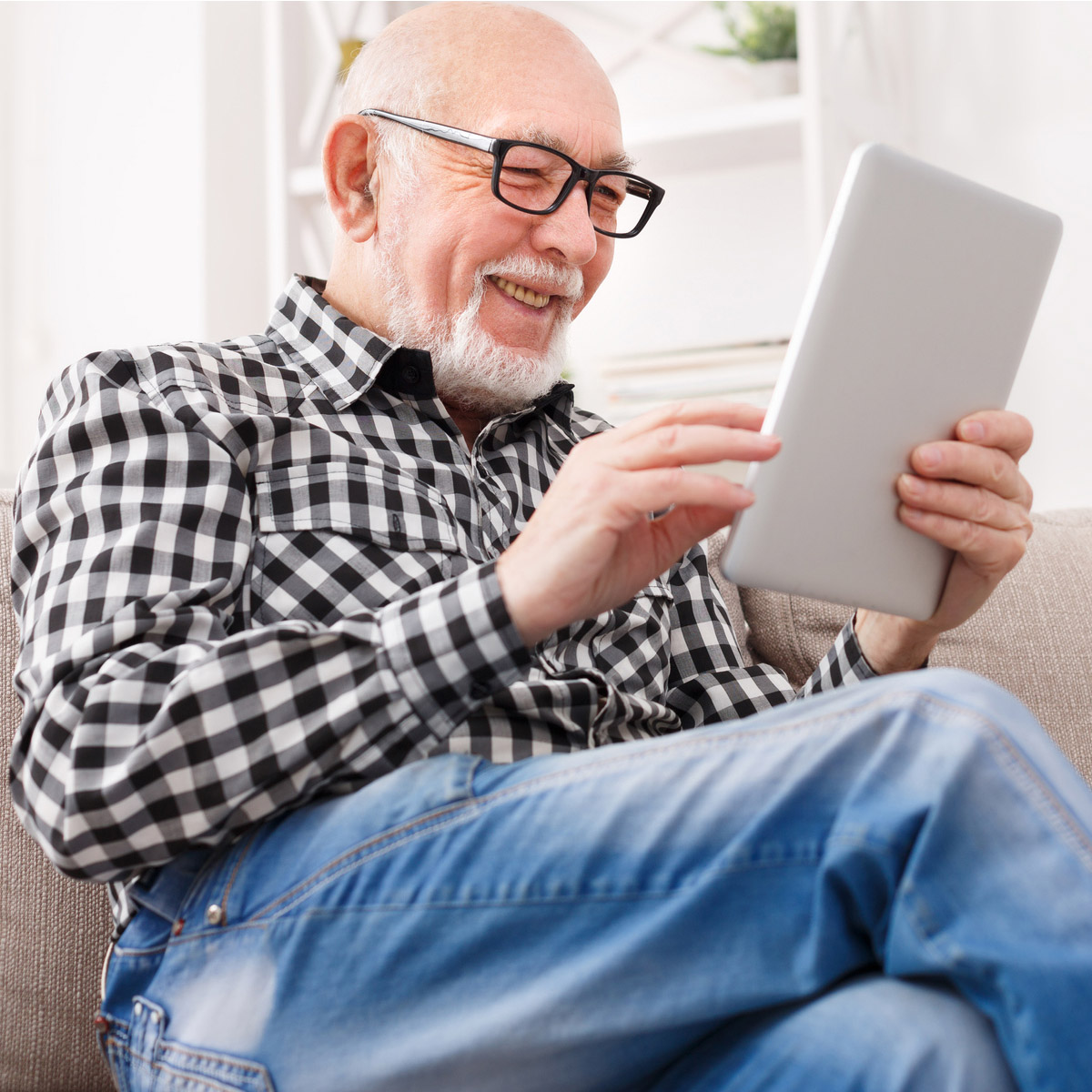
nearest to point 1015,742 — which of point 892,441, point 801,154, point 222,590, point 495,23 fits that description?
point 892,441

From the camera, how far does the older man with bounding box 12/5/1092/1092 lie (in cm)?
58

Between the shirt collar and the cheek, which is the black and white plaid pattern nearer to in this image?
the shirt collar

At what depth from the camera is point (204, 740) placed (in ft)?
2.42

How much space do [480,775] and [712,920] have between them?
17 cm

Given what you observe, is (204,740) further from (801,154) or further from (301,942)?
(801,154)

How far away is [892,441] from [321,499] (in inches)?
18.4

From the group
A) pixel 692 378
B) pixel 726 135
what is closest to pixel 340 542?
pixel 692 378

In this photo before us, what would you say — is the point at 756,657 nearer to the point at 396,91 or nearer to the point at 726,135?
the point at 396,91

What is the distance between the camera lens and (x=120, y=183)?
8.18ft

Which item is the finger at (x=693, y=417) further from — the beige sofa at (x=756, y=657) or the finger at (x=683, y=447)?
the beige sofa at (x=756, y=657)

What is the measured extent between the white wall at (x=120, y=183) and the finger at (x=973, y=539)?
1.80m

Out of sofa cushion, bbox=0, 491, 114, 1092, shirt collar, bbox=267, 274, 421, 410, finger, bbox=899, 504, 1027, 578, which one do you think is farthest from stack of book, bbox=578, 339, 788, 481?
sofa cushion, bbox=0, 491, 114, 1092

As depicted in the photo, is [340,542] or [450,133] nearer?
[340,542]

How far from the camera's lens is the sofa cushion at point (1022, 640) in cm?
136
